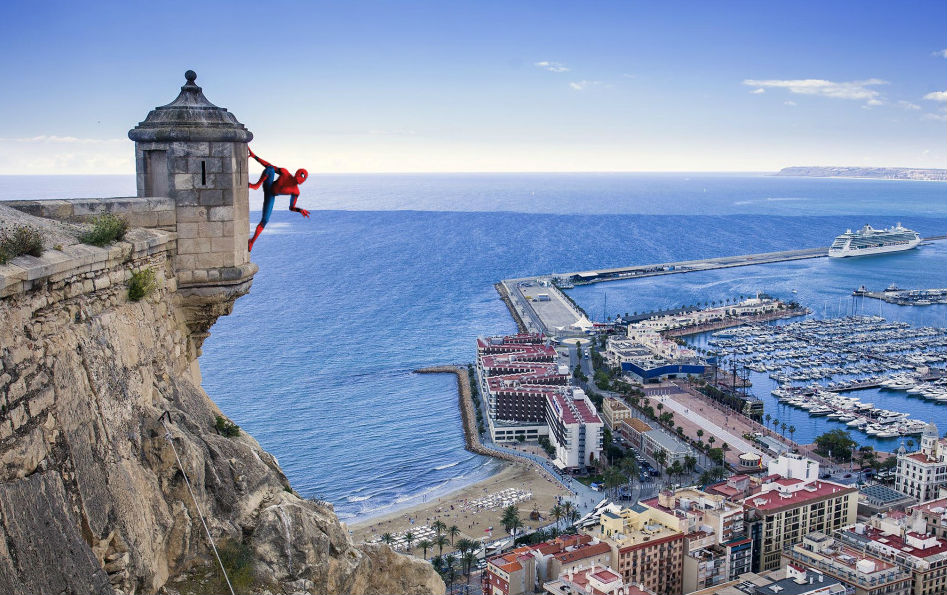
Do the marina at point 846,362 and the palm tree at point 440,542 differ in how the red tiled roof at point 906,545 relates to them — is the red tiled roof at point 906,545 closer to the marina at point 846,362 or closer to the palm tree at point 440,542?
the palm tree at point 440,542

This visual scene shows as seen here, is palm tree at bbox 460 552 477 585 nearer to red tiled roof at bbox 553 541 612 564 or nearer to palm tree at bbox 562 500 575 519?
red tiled roof at bbox 553 541 612 564

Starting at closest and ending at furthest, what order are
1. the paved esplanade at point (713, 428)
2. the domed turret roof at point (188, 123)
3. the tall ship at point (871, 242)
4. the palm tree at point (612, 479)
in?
1. the domed turret roof at point (188, 123)
2. the palm tree at point (612, 479)
3. the paved esplanade at point (713, 428)
4. the tall ship at point (871, 242)

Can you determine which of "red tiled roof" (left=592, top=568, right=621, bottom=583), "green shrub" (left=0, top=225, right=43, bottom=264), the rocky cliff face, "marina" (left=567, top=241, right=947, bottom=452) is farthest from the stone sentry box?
"marina" (left=567, top=241, right=947, bottom=452)

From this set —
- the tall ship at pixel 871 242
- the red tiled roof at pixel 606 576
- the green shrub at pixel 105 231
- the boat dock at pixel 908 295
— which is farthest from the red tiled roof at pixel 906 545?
the tall ship at pixel 871 242

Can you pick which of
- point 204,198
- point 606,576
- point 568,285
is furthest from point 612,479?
point 568,285

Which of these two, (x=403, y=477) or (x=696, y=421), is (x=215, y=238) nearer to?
(x=403, y=477)
